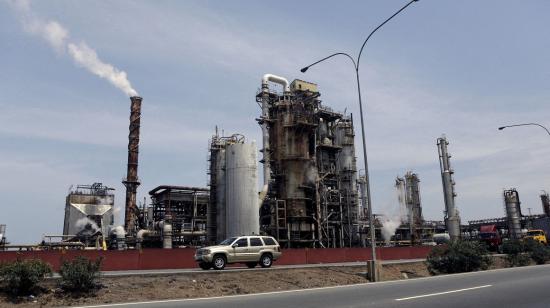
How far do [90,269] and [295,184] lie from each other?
36.8m

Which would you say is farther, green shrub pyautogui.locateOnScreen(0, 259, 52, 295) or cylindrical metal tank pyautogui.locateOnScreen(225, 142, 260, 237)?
cylindrical metal tank pyautogui.locateOnScreen(225, 142, 260, 237)

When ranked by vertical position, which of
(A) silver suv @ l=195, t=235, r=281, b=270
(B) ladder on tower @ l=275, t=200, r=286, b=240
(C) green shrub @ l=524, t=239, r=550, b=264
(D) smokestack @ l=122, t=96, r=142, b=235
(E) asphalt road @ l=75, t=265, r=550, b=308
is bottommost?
(E) asphalt road @ l=75, t=265, r=550, b=308

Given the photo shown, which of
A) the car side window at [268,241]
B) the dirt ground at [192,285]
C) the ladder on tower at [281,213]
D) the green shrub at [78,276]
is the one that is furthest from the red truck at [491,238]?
the green shrub at [78,276]

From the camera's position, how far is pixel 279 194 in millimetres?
52156

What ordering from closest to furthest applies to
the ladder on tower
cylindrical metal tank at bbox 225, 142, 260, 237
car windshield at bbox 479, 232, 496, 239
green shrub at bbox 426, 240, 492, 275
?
green shrub at bbox 426, 240, 492, 275, cylindrical metal tank at bbox 225, 142, 260, 237, car windshield at bbox 479, 232, 496, 239, the ladder on tower

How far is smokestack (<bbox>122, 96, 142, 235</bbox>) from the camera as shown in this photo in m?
61.8

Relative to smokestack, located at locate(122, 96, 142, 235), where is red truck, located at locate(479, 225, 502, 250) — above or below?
below

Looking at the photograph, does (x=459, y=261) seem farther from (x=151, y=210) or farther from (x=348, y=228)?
(x=151, y=210)

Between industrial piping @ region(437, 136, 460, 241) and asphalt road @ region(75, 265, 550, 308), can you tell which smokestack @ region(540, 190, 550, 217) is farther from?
asphalt road @ region(75, 265, 550, 308)

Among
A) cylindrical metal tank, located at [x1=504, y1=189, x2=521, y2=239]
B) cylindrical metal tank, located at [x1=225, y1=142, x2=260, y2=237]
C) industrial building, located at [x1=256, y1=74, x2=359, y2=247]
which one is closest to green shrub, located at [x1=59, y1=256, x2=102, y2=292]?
cylindrical metal tank, located at [x1=225, y1=142, x2=260, y2=237]

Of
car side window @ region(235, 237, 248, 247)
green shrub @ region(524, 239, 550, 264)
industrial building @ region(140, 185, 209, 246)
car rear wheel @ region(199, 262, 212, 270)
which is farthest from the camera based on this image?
industrial building @ region(140, 185, 209, 246)

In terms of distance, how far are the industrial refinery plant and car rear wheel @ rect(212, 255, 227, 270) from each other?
2048cm

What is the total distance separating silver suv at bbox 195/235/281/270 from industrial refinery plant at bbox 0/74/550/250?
18.8 meters

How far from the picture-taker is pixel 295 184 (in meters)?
51.5
